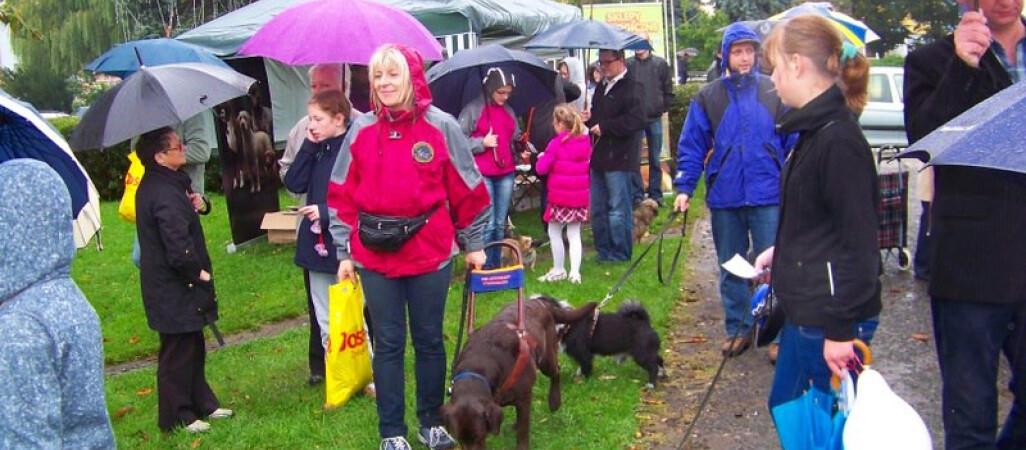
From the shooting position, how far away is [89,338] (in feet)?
8.75

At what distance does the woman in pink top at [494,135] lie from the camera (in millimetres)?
8711

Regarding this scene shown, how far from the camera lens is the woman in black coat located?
10.8ft

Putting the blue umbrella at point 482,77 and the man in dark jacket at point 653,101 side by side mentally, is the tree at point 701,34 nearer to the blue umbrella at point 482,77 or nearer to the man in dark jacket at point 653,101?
the man in dark jacket at point 653,101

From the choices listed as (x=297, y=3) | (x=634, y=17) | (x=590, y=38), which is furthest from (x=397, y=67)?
(x=634, y=17)

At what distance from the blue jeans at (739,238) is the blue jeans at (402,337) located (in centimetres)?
206

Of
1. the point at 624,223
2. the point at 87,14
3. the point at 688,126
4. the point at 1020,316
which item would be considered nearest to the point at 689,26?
the point at 87,14

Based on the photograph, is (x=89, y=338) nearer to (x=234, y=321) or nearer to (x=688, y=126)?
(x=688, y=126)

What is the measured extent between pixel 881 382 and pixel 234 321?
20.1 ft

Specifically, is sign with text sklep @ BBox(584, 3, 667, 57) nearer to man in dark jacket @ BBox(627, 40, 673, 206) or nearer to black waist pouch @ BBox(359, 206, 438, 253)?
man in dark jacket @ BBox(627, 40, 673, 206)

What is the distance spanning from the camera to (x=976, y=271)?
365 cm

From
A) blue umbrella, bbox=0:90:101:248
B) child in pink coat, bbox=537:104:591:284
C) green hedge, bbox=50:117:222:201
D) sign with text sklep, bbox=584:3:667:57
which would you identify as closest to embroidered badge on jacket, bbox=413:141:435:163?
blue umbrella, bbox=0:90:101:248

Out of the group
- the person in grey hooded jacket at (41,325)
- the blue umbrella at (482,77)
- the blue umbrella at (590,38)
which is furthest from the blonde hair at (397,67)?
the blue umbrella at (590,38)

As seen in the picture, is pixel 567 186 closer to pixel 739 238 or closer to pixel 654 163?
pixel 739 238

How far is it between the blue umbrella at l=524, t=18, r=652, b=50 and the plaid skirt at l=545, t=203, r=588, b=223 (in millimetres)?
2086
